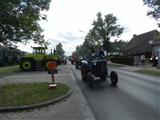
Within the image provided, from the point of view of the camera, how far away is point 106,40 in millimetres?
92500

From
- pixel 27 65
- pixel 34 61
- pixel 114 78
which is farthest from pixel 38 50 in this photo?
pixel 114 78

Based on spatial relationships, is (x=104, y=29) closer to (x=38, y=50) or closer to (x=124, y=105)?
(x=38, y=50)

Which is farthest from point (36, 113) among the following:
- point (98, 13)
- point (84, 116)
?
point (98, 13)

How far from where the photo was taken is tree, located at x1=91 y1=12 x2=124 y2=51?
93.9 m

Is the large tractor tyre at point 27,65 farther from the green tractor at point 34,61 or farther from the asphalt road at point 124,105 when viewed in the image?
the asphalt road at point 124,105

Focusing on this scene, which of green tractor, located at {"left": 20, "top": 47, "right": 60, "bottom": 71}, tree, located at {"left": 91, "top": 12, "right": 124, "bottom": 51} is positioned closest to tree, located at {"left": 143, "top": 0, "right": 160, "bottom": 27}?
green tractor, located at {"left": 20, "top": 47, "right": 60, "bottom": 71}

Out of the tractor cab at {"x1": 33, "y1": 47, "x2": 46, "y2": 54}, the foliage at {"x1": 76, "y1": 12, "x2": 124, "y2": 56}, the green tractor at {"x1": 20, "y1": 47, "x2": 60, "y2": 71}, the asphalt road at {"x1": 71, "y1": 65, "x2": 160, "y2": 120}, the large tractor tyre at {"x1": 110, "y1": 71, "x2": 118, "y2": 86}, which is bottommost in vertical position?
the asphalt road at {"x1": 71, "y1": 65, "x2": 160, "y2": 120}

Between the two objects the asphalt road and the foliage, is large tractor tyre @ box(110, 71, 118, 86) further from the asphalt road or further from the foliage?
the foliage

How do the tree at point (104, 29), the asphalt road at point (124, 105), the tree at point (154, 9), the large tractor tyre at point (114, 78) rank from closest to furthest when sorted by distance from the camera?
the asphalt road at point (124, 105), the large tractor tyre at point (114, 78), the tree at point (154, 9), the tree at point (104, 29)

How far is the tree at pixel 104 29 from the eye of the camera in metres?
93.9

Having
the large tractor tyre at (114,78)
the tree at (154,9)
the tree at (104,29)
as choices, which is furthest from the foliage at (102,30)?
the large tractor tyre at (114,78)

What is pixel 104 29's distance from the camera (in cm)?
9506

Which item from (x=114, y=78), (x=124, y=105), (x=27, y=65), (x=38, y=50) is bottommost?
(x=124, y=105)

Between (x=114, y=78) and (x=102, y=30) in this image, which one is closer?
(x=114, y=78)
